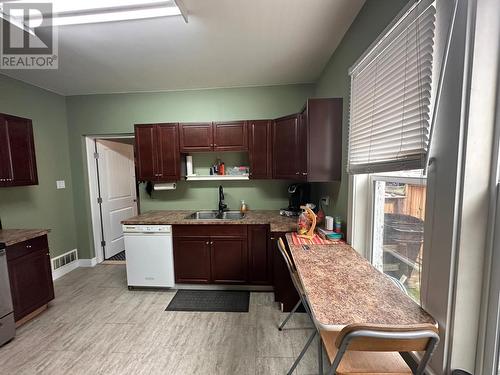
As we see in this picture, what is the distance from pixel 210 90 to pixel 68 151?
8.06 feet

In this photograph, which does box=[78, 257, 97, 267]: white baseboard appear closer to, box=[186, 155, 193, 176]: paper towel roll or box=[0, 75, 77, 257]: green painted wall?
box=[0, 75, 77, 257]: green painted wall

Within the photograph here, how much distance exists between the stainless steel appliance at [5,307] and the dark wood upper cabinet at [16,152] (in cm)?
84

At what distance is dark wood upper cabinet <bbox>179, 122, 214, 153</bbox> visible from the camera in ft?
9.62

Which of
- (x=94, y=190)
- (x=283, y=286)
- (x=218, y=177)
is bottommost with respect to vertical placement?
(x=283, y=286)

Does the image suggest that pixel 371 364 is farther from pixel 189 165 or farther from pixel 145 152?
pixel 145 152

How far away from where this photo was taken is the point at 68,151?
134 inches

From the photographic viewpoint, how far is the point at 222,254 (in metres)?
2.69

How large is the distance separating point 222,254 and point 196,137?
159 centimetres

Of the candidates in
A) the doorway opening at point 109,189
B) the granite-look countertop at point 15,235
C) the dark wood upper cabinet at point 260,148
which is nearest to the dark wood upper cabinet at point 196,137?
the dark wood upper cabinet at point 260,148

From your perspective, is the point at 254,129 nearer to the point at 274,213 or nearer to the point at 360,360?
the point at 274,213

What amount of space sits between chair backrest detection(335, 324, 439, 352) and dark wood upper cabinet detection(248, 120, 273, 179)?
218cm

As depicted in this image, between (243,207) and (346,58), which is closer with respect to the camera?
(346,58)

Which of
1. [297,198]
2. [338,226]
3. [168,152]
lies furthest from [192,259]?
[338,226]

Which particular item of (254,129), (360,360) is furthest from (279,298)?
(254,129)
